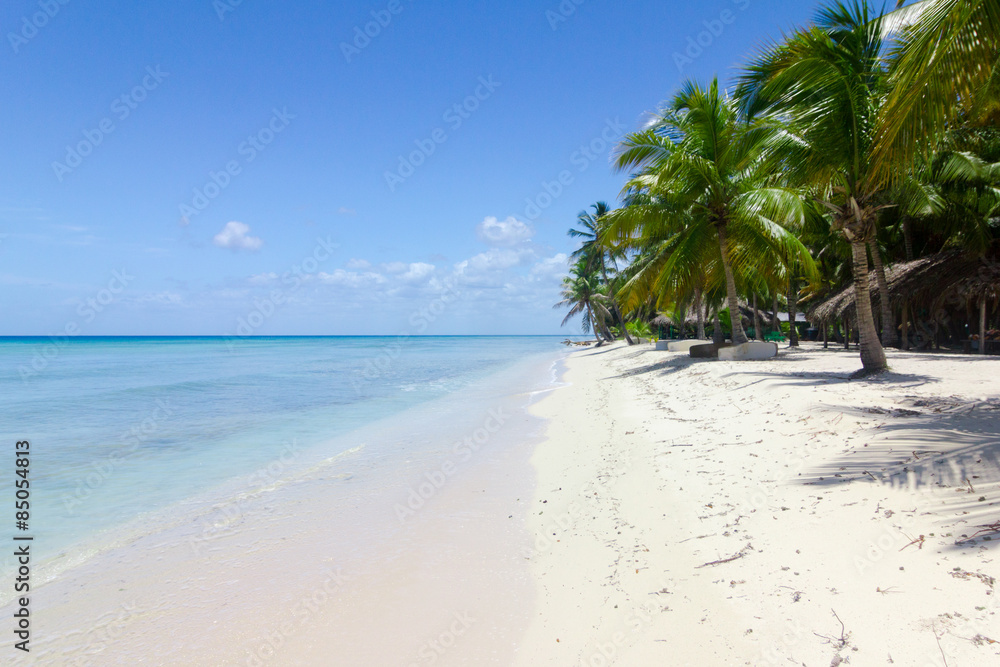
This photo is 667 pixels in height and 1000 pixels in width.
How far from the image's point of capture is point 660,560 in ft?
11.1

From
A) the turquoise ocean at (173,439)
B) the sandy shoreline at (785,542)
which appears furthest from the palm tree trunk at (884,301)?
the turquoise ocean at (173,439)

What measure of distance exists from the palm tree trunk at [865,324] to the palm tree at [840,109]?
13 millimetres

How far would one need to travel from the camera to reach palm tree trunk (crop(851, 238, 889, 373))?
27.7 ft

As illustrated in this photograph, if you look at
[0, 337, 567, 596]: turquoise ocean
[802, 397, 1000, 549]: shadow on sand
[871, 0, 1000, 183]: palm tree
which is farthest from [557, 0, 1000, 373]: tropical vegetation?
[0, 337, 567, 596]: turquoise ocean

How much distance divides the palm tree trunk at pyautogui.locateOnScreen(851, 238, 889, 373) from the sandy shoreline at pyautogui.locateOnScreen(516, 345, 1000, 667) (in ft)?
6.44

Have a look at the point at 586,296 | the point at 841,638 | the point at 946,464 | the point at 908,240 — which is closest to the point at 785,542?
the point at 841,638

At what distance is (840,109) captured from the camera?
8.04 m

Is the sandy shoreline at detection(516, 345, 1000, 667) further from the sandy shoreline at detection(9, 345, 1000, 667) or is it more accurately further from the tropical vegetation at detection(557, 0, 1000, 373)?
the tropical vegetation at detection(557, 0, 1000, 373)

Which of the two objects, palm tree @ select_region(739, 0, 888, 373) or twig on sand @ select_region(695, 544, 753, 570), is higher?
palm tree @ select_region(739, 0, 888, 373)

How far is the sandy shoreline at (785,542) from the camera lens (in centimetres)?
234

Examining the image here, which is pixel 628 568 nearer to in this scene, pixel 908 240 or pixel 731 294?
pixel 731 294

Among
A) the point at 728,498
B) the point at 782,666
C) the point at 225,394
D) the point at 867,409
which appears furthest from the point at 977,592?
the point at 225,394

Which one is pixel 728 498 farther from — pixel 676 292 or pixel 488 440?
pixel 676 292

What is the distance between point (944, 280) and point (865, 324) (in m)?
8.16
